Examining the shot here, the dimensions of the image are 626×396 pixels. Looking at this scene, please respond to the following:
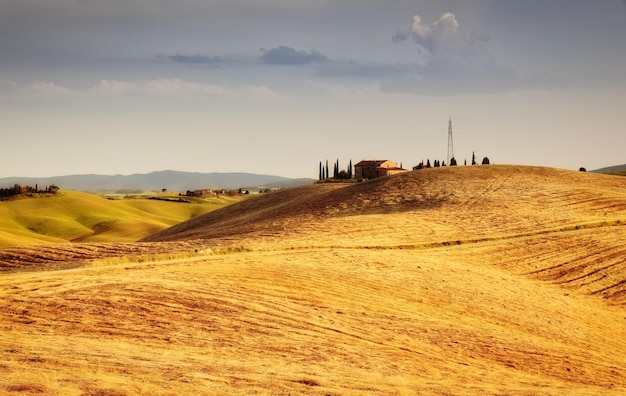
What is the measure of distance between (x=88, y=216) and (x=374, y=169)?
6992cm

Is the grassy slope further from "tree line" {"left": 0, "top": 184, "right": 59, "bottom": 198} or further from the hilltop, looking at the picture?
the hilltop

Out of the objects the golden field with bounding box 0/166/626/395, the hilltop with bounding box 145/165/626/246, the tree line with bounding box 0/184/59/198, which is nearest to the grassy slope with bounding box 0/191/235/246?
the tree line with bounding box 0/184/59/198

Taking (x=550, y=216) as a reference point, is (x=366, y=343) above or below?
below

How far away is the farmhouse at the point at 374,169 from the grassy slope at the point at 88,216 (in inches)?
1818

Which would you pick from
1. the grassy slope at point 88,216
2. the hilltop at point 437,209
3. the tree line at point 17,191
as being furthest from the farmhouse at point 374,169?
the tree line at point 17,191

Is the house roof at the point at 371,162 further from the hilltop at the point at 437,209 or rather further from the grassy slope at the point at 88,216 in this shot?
the hilltop at the point at 437,209

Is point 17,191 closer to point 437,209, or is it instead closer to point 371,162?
point 371,162

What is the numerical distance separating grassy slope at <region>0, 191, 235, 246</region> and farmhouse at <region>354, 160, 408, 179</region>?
4618cm

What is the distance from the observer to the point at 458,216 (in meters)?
50.1

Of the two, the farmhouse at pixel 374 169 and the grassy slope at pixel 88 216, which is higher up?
the farmhouse at pixel 374 169

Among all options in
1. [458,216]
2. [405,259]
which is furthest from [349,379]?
[458,216]

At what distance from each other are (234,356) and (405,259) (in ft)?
59.0

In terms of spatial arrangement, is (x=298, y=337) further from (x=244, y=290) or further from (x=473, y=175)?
(x=473, y=175)

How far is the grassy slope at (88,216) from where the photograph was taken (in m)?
120
